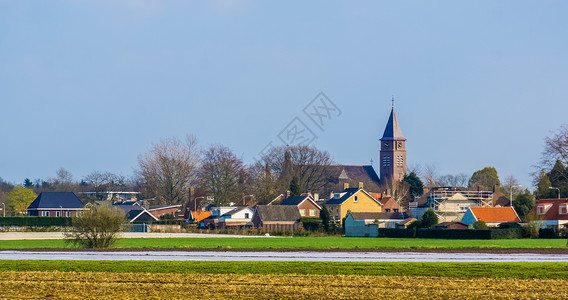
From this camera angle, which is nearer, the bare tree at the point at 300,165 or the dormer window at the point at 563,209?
the dormer window at the point at 563,209

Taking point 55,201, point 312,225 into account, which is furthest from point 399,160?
point 312,225

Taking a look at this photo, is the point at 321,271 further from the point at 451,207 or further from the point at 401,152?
the point at 401,152

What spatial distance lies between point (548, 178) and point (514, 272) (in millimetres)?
73696

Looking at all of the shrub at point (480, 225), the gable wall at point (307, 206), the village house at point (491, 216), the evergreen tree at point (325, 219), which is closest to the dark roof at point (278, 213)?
the gable wall at point (307, 206)

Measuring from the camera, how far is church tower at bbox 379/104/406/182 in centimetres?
17275

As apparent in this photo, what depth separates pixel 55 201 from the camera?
128 m

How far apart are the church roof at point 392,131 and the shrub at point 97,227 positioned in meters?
130

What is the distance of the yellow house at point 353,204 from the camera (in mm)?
107000

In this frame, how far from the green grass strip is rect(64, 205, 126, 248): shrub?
1263 centimetres

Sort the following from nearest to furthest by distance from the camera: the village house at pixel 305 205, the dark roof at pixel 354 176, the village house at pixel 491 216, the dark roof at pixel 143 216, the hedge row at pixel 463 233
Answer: the hedge row at pixel 463 233 < the village house at pixel 491 216 < the village house at pixel 305 205 < the dark roof at pixel 143 216 < the dark roof at pixel 354 176

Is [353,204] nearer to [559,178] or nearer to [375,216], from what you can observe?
[375,216]

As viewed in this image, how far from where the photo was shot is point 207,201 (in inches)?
5138

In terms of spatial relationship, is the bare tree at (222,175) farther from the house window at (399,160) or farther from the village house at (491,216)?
the house window at (399,160)

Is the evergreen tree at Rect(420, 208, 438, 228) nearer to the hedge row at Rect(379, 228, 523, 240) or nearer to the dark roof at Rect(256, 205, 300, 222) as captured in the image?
the hedge row at Rect(379, 228, 523, 240)
